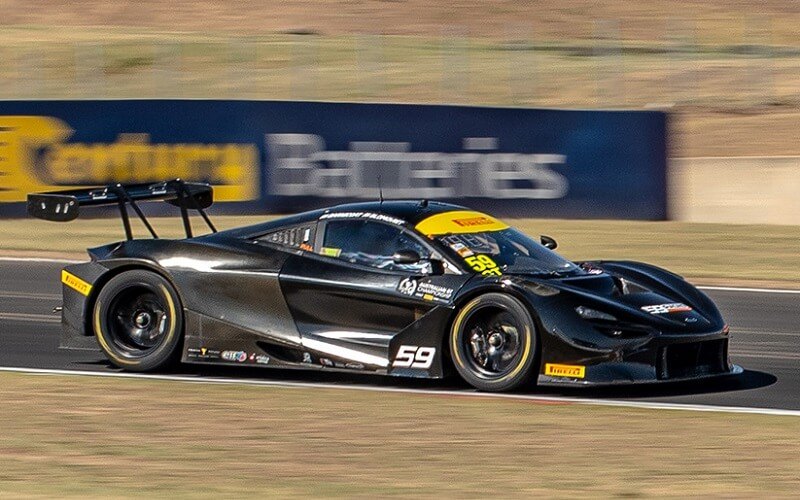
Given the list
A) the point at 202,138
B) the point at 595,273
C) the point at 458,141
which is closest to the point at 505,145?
the point at 458,141

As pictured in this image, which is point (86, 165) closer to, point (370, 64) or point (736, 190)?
point (736, 190)

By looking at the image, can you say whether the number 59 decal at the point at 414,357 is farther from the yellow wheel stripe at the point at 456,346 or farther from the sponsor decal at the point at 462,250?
the sponsor decal at the point at 462,250

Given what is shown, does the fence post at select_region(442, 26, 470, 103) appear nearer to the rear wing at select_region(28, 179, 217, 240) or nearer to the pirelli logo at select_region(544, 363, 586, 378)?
the rear wing at select_region(28, 179, 217, 240)

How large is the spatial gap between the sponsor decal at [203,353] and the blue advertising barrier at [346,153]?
9834 millimetres

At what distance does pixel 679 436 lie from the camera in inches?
315

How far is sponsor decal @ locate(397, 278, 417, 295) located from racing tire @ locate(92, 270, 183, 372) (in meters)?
1.59

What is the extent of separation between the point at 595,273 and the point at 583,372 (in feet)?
3.71

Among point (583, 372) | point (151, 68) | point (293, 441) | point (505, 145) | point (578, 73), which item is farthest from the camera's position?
point (151, 68)

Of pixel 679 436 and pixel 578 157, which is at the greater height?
pixel 578 157

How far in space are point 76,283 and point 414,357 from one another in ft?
8.37

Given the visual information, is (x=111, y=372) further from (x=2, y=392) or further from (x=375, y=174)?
(x=375, y=174)

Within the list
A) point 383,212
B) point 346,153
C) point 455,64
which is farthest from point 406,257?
point 455,64

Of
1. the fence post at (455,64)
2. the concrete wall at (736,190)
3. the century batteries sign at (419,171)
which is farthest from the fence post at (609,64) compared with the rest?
the century batteries sign at (419,171)

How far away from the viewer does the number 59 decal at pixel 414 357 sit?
30.8 ft
